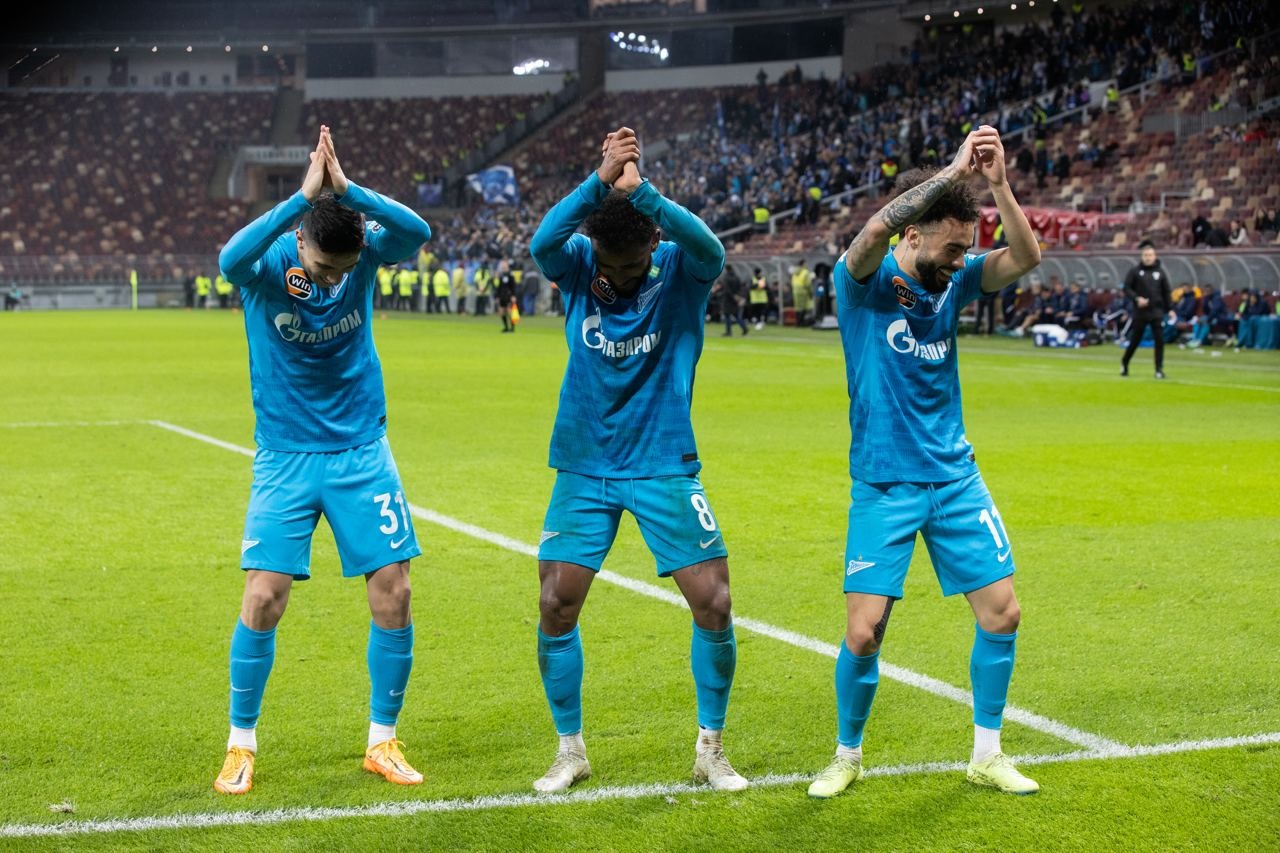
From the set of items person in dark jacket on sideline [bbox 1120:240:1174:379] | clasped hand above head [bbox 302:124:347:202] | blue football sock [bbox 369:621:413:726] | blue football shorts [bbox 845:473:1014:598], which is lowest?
blue football sock [bbox 369:621:413:726]

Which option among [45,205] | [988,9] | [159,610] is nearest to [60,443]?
[159,610]

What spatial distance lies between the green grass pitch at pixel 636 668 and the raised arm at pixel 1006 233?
1712 mm

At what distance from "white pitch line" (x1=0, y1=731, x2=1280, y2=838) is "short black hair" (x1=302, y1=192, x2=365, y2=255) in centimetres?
187

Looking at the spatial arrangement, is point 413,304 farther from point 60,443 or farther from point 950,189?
point 950,189

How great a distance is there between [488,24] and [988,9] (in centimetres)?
2679

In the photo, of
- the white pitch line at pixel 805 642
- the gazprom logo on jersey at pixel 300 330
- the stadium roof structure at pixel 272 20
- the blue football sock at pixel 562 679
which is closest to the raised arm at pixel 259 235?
the gazprom logo on jersey at pixel 300 330

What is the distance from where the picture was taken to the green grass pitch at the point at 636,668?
468 cm

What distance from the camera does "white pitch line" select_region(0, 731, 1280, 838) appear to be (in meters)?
4.57

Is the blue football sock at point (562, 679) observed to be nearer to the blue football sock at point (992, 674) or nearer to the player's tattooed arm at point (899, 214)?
the blue football sock at point (992, 674)

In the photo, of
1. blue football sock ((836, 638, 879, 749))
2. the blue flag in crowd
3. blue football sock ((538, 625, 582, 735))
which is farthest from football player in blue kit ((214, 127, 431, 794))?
the blue flag in crowd

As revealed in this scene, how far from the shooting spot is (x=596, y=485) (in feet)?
16.7

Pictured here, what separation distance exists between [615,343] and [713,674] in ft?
3.87

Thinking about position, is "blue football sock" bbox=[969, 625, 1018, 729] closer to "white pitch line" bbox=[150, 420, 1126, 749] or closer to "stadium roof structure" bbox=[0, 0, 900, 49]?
"white pitch line" bbox=[150, 420, 1126, 749]

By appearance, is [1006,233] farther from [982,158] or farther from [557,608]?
[557,608]
